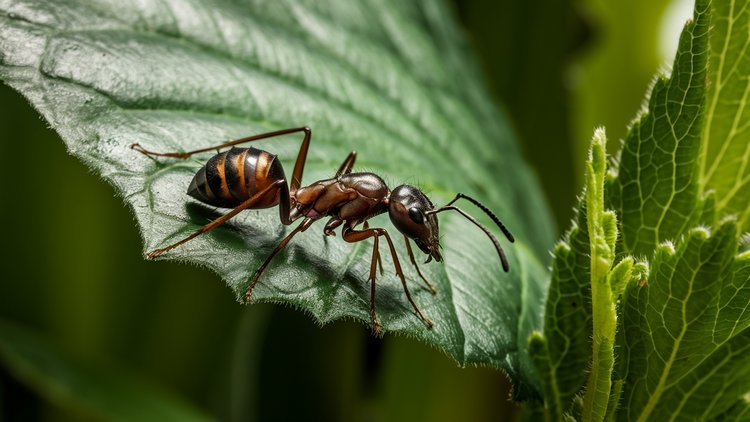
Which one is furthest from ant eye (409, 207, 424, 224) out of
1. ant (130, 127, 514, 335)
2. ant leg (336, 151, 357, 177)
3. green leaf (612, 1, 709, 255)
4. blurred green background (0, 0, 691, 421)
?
blurred green background (0, 0, 691, 421)

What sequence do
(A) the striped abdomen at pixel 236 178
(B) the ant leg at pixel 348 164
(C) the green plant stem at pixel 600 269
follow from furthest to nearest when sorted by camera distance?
(B) the ant leg at pixel 348 164
(A) the striped abdomen at pixel 236 178
(C) the green plant stem at pixel 600 269

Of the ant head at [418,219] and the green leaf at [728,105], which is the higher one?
the green leaf at [728,105]

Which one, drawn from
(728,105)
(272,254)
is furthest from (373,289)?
(728,105)

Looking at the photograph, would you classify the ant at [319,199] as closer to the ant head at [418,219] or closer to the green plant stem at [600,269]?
the ant head at [418,219]

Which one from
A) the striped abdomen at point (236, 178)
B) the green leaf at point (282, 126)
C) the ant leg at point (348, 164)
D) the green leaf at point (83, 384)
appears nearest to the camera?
the green leaf at point (282, 126)

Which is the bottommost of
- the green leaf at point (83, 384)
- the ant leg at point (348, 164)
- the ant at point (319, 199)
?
the green leaf at point (83, 384)

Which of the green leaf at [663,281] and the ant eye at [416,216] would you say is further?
the ant eye at [416,216]

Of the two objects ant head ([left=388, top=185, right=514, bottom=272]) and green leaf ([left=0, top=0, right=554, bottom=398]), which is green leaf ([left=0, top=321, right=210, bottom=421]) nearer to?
green leaf ([left=0, top=0, right=554, bottom=398])

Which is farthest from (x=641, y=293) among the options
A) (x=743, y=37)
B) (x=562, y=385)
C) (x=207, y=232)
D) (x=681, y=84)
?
(x=207, y=232)

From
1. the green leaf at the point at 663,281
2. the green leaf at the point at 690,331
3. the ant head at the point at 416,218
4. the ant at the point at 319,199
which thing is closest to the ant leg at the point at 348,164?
the ant at the point at 319,199
